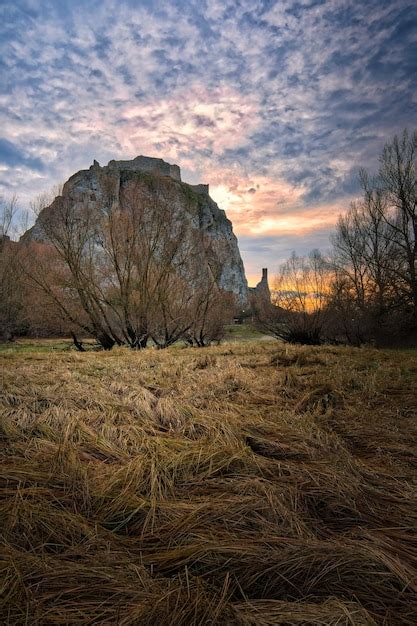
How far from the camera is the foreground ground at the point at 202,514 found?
1.05 meters

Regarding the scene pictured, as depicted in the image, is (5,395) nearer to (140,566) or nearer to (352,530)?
(140,566)

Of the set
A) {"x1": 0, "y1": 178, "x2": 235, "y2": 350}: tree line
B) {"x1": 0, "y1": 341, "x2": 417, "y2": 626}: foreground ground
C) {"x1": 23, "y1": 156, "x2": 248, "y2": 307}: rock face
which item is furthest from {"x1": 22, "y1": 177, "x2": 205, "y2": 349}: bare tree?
{"x1": 0, "y1": 341, "x2": 417, "y2": 626}: foreground ground

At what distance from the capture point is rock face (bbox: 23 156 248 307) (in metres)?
16.3

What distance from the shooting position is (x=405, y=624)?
3.34 ft

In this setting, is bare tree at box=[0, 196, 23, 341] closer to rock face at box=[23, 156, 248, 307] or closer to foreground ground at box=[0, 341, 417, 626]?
rock face at box=[23, 156, 248, 307]

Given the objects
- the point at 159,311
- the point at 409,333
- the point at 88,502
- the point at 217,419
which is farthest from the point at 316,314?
the point at 88,502

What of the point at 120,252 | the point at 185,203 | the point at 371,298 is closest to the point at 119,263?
the point at 120,252

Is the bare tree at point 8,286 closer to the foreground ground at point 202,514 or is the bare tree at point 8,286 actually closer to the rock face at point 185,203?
the rock face at point 185,203

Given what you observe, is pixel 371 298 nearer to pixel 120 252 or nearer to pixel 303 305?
pixel 303 305

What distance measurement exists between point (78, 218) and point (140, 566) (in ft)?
52.6

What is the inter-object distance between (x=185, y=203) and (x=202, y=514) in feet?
54.4

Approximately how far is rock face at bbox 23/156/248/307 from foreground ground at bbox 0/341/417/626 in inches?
561

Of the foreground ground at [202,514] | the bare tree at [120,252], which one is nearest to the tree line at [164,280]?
the bare tree at [120,252]

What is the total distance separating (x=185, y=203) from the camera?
1683 centimetres
